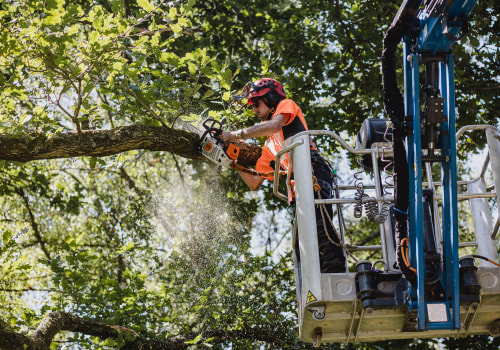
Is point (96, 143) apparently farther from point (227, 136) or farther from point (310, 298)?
point (310, 298)

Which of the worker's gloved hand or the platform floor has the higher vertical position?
the worker's gloved hand

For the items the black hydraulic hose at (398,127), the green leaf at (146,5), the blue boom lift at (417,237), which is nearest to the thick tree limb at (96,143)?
the green leaf at (146,5)

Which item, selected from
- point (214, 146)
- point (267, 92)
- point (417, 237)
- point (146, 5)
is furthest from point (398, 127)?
point (146, 5)

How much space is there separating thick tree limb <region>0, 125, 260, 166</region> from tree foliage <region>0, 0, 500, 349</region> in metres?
0.01

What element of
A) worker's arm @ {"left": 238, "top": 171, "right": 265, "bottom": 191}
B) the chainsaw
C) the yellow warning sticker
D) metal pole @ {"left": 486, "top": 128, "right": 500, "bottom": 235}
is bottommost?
the yellow warning sticker

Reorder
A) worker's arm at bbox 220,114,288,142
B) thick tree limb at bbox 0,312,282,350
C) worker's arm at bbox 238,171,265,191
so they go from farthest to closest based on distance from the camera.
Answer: worker's arm at bbox 238,171,265,191
worker's arm at bbox 220,114,288,142
thick tree limb at bbox 0,312,282,350

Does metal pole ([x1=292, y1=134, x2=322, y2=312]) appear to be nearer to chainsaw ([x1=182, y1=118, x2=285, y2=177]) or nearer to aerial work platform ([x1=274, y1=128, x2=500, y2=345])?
aerial work platform ([x1=274, y1=128, x2=500, y2=345])

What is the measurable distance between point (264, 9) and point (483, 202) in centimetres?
498

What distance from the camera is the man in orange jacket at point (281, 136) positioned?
5.18 m

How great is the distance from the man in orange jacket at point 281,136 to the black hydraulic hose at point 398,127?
667 mm

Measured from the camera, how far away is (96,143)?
6.00 metres

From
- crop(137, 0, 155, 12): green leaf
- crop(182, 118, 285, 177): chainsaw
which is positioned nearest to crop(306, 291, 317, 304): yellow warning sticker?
crop(182, 118, 285, 177): chainsaw

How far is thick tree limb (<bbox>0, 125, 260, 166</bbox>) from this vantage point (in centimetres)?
584

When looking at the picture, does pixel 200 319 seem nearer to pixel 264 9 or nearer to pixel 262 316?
pixel 262 316
